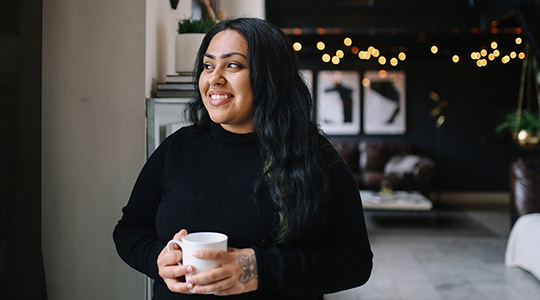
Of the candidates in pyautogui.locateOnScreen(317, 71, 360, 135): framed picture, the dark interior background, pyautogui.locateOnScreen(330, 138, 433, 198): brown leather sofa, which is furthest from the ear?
pyautogui.locateOnScreen(317, 71, 360, 135): framed picture

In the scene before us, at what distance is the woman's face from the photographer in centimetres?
116

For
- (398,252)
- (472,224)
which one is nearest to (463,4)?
(472,224)

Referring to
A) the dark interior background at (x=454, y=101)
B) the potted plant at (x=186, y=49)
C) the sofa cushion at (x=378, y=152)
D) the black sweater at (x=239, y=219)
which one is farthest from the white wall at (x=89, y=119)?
the sofa cushion at (x=378, y=152)

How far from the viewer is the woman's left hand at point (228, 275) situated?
37.2 inches

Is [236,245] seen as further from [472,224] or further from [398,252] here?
[472,224]

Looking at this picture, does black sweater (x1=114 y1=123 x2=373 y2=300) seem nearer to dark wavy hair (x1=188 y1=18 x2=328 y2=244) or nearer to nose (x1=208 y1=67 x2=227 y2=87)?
dark wavy hair (x1=188 y1=18 x2=328 y2=244)

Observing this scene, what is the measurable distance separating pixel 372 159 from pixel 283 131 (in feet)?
22.0

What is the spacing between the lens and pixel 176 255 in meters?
1.01

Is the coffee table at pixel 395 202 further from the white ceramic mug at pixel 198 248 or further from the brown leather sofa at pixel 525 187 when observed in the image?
the white ceramic mug at pixel 198 248

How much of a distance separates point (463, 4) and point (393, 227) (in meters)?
3.23

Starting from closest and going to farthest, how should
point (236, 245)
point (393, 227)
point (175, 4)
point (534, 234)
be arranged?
point (236, 245)
point (175, 4)
point (534, 234)
point (393, 227)

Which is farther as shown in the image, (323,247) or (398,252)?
(398,252)
